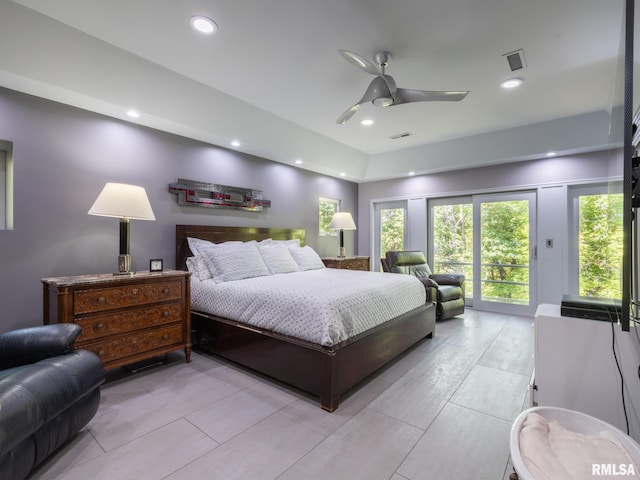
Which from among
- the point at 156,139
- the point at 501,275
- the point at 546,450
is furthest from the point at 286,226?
the point at 546,450

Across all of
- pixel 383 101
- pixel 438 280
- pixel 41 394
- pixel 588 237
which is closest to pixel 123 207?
pixel 41 394

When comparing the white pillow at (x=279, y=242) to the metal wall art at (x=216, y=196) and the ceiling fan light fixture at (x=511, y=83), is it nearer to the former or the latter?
the metal wall art at (x=216, y=196)

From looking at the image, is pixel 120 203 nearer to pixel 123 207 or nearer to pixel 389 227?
pixel 123 207

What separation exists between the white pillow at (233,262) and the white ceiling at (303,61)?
1356mm

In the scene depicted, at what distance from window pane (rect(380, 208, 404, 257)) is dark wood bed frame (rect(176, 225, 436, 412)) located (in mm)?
2705

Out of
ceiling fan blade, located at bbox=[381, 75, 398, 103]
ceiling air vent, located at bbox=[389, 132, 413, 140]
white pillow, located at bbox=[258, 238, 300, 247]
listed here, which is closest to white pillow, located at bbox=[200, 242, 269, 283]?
white pillow, located at bbox=[258, 238, 300, 247]

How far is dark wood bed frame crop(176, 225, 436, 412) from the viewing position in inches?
85.0

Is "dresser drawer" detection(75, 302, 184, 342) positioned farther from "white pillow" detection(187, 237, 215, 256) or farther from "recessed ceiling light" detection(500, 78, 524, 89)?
"recessed ceiling light" detection(500, 78, 524, 89)

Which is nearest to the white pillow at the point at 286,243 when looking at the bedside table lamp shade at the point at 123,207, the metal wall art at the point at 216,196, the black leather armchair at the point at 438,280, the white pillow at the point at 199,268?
the metal wall art at the point at 216,196

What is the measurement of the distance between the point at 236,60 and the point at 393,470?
10.5 feet

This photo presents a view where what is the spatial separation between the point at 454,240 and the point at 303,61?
4.07m

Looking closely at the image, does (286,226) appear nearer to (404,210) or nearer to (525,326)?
(404,210)

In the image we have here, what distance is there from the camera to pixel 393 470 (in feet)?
5.14

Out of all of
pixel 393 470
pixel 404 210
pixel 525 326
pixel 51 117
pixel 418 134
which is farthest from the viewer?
pixel 404 210
